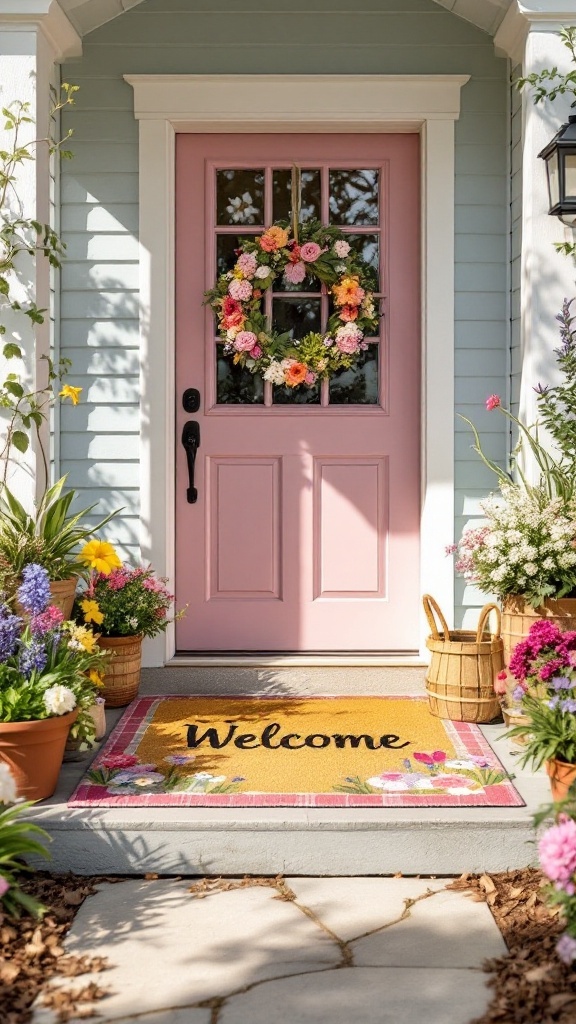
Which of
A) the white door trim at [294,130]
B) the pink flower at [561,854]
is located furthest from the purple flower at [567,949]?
the white door trim at [294,130]

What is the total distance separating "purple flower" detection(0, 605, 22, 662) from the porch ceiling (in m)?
2.25

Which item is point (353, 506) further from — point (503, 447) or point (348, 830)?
point (348, 830)

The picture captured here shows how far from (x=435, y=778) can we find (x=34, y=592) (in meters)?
1.25

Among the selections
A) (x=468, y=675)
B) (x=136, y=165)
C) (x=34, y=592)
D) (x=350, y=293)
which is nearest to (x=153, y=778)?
(x=34, y=592)

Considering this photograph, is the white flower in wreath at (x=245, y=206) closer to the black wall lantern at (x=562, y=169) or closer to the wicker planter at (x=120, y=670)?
the black wall lantern at (x=562, y=169)

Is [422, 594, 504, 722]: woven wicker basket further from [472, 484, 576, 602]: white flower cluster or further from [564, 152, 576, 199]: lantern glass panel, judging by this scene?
[564, 152, 576, 199]: lantern glass panel

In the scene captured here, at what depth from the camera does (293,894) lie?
8.51 feet

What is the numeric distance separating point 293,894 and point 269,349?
2.23m

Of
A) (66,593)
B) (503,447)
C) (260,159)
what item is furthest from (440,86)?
(66,593)

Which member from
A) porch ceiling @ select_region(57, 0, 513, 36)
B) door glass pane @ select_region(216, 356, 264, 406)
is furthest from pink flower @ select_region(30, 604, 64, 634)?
porch ceiling @ select_region(57, 0, 513, 36)

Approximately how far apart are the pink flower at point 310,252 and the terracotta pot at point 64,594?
156 cm

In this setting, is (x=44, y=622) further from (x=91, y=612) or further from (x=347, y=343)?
(x=347, y=343)

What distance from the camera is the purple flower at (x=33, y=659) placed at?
2887 mm

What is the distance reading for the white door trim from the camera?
4.08 meters
